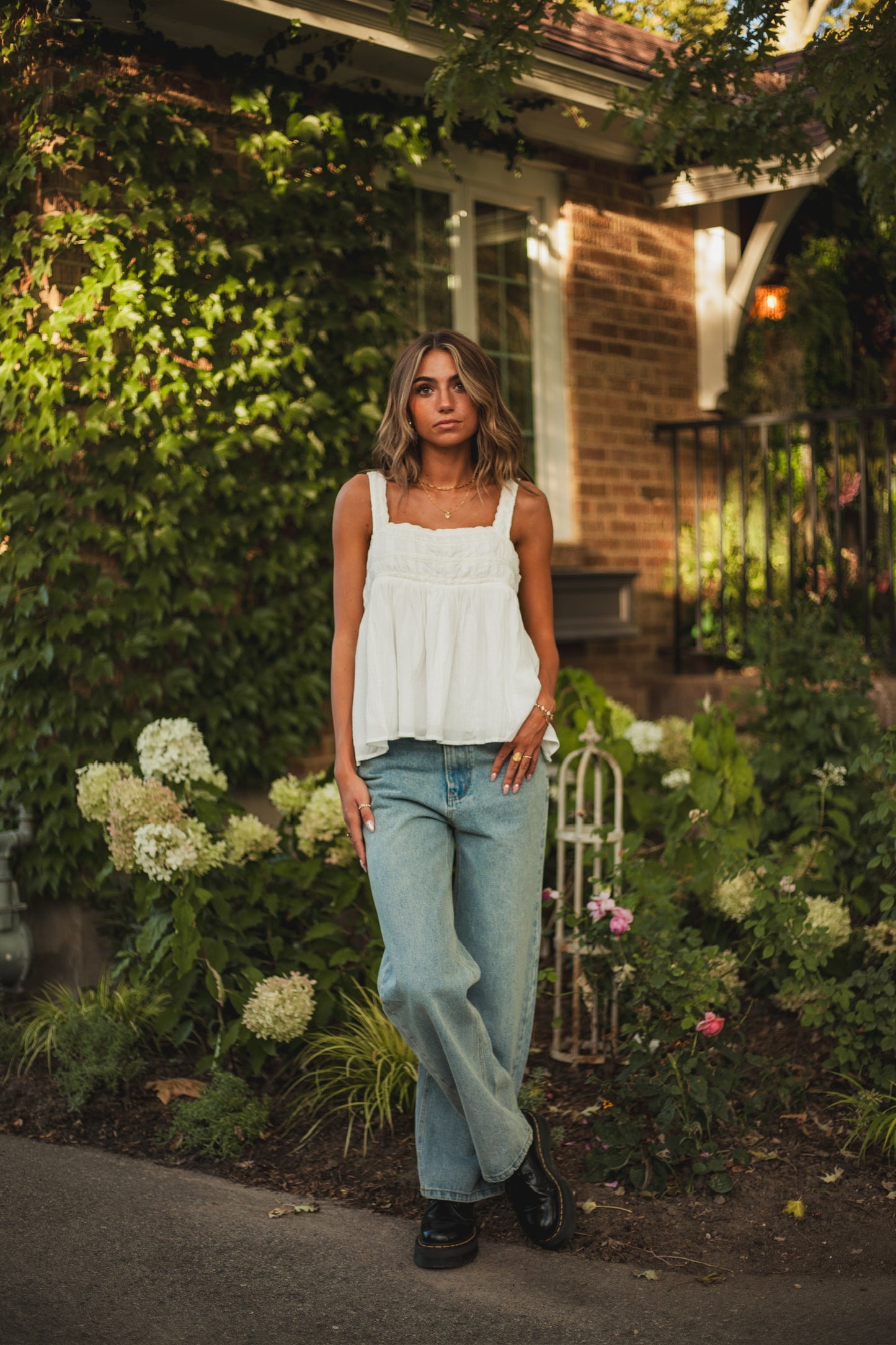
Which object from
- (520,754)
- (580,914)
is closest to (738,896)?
(580,914)

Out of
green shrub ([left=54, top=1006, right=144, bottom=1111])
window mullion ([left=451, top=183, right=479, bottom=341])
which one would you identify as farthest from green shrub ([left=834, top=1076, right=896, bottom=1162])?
window mullion ([left=451, top=183, right=479, bottom=341])

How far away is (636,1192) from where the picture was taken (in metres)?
3.05

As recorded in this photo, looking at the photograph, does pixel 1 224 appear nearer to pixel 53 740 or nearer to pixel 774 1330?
pixel 53 740

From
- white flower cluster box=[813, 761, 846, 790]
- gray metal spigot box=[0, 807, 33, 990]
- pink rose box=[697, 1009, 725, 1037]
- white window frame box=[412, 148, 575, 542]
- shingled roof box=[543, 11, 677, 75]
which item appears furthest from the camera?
white window frame box=[412, 148, 575, 542]

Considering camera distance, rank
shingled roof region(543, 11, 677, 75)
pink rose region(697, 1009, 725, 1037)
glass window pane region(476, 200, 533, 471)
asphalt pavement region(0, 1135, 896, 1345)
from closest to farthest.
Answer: asphalt pavement region(0, 1135, 896, 1345)
pink rose region(697, 1009, 725, 1037)
shingled roof region(543, 11, 677, 75)
glass window pane region(476, 200, 533, 471)

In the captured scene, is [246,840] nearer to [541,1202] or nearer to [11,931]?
[11,931]

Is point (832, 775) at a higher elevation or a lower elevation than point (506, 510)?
lower

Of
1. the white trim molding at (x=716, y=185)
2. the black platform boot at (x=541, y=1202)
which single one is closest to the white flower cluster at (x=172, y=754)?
the black platform boot at (x=541, y=1202)

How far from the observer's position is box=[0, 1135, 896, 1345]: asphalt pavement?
243 cm

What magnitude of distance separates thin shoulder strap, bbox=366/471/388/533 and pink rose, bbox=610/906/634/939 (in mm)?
1287

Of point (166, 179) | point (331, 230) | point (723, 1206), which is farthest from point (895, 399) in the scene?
point (723, 1206)

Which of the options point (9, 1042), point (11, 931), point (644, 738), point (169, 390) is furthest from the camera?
point (644, 738)

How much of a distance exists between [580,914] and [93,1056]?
1511 mm

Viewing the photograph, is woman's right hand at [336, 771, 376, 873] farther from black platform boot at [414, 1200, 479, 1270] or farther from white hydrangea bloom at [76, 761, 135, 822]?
white hydrangea bloom at [76, 761, 135, 822]
